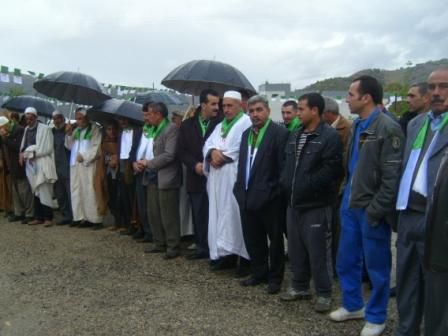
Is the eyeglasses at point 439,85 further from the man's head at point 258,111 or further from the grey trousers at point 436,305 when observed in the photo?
the man's head at point 258,111

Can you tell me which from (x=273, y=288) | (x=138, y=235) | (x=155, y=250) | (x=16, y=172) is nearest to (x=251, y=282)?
(x=273, y=288)

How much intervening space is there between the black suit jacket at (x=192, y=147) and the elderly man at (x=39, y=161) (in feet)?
10.3

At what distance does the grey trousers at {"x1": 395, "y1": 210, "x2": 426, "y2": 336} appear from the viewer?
316cm

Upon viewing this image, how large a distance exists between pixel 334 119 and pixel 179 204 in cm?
240

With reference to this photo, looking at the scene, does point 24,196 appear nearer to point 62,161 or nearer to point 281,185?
point 62,161

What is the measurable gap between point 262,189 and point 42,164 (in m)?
4.84

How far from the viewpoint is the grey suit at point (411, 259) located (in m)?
3.10

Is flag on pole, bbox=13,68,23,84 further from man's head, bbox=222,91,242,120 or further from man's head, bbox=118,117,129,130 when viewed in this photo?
man's head, bbox=222,91,242,120

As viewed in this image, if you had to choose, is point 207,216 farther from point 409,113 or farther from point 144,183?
point 409,113

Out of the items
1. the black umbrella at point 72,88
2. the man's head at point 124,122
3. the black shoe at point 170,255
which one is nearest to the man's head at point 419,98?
the black shoe at point 170,255

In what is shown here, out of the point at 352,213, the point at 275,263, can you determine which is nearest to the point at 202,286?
the point at 275,263

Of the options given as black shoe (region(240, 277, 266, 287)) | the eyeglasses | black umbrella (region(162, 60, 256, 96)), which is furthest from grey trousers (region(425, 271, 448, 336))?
black umbrella (region(162, 60, 256, 96))

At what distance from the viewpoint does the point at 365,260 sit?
3.79 metres

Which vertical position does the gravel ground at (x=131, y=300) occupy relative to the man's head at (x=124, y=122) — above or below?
below
